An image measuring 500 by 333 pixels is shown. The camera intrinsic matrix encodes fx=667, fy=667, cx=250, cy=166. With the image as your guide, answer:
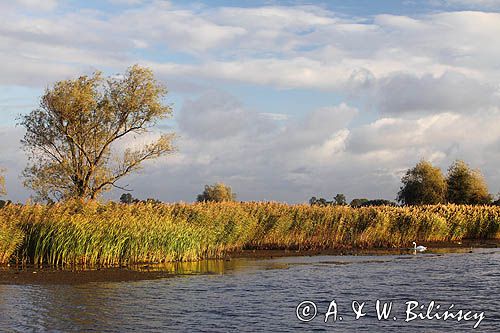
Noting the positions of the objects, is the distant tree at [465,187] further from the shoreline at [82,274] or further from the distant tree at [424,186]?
the shoreline at [82,274]

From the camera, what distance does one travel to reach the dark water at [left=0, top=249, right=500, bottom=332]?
17.8 m

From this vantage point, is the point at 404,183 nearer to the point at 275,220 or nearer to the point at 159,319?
the point at 275,220

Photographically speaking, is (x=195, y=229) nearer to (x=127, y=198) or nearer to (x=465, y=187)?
(x=127, y=198)

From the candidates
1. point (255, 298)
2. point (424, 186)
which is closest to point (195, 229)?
point (255, 298)

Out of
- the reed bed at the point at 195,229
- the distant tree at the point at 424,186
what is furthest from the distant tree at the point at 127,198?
the distant tree at the point at 424,186

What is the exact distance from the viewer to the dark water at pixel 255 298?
17797 millimetres

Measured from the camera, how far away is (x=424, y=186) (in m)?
81.6

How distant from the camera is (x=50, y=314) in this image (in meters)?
19.1

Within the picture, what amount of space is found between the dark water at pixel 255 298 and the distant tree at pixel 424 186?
48880mm

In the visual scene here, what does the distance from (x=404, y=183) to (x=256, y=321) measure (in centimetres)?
6991

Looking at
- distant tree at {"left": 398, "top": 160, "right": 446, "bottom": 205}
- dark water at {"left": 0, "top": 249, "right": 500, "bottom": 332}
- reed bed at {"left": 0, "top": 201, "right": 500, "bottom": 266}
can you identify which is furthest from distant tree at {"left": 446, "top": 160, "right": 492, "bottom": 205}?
dark water at {"left": 0, "top": 249, "right": 500, "bottom": 332}

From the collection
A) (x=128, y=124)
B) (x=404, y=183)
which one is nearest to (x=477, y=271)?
(x=128, y=124)

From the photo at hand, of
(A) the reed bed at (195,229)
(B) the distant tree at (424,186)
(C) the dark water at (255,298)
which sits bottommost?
(C) the dark water at (255,298)

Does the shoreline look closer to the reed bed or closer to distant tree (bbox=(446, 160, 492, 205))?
the reed bed
